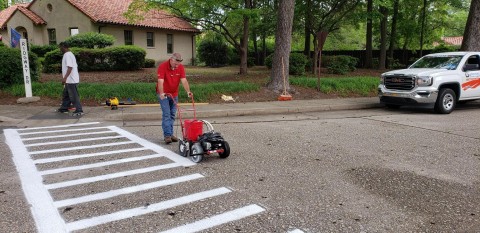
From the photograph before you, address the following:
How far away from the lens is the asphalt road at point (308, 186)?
3.72 meters

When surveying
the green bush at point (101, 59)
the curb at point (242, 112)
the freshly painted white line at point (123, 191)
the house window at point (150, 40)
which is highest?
the house window at point (150, 40)

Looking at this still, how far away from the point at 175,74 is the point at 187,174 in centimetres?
233

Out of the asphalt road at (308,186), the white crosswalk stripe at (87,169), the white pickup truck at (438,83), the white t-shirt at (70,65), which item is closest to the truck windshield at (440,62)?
the white pickup truck at (438,83)

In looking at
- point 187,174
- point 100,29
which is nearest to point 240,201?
point 187,174

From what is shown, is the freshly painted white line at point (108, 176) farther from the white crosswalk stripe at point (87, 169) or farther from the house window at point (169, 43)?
the house window at point (169, 43)

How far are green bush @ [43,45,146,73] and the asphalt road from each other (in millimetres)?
11447

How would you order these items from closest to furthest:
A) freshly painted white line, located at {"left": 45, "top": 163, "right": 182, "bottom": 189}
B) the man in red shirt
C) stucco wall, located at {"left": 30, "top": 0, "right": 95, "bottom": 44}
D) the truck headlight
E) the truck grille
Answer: freshly painted white line, located at {"left": 45, "top": 163, "right": 182, "bottom": 189} → the man in red shirt → the truck headlight → the truck grille → stucco wall, located at {"left": 30, "top": 0, "right": 95, "bottom": 44}

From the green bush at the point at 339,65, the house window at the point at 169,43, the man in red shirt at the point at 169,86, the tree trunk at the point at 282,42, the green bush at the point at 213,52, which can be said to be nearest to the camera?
the man in red shirt at the point at 169,86

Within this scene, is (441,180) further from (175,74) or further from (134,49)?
(134,49)

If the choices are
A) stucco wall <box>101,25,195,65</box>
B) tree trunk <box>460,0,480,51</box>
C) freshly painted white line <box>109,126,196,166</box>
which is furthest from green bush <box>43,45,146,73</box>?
tree trunk <box>460,0,480,51</box>

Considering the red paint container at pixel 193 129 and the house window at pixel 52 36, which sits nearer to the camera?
the red paint container at pixel 193 129

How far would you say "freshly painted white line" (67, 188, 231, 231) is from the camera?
11.9 feet

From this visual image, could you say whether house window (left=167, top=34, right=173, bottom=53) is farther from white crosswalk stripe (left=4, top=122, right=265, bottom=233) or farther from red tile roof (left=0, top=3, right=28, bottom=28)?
white crosswalk stripe (left=4, top=122, right=265, bottom=233)

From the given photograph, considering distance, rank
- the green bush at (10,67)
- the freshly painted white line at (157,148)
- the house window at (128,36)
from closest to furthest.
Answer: the freshly painted white line at (157,148) → the green bush at (10,67) → the house window at (128,36)
